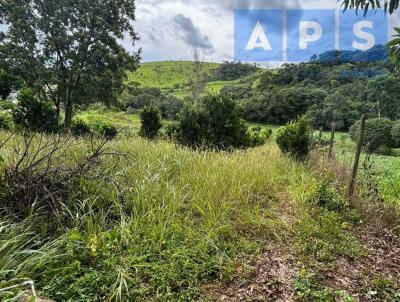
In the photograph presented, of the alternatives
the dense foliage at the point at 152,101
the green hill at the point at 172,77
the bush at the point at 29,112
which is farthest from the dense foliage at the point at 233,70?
the bush at the point at 29,112

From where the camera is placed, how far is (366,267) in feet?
10.0

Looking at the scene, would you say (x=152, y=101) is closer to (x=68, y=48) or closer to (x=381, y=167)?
(x=68, y=48)

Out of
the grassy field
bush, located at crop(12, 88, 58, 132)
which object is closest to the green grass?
the grassy field

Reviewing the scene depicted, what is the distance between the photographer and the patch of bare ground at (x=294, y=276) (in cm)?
246

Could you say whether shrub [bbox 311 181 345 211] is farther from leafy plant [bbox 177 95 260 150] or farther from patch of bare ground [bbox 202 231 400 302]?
leafy plant [bbox 177 95 260 150]

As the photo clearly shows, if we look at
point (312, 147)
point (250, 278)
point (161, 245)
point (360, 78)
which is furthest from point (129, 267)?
point (360, 78)

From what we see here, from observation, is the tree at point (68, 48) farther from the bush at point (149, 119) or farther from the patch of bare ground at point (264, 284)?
the patch of bare ground at point (264, 284)

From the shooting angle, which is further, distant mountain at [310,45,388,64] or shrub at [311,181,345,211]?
distant mountain at [310,45,388,64]

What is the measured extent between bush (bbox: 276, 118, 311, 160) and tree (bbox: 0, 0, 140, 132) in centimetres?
1216

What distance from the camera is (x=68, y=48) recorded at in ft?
56.1

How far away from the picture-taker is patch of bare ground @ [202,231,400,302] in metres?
2.46

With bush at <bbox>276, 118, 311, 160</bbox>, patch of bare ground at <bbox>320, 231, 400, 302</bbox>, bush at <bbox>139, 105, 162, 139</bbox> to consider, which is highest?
bush at <bbox>139, 105, 162, 139</bbox>

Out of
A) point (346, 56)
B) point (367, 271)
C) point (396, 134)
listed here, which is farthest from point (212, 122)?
point (346, 56)

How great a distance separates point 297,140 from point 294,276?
5.15 meters
